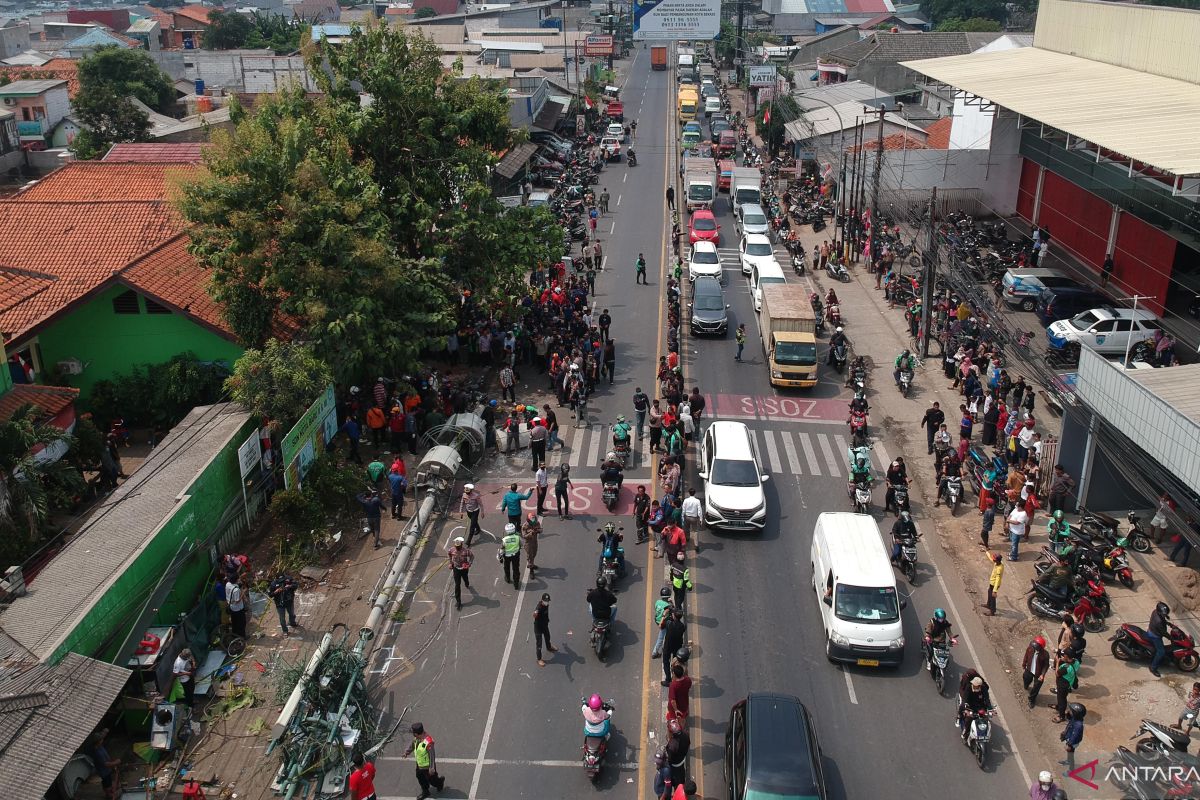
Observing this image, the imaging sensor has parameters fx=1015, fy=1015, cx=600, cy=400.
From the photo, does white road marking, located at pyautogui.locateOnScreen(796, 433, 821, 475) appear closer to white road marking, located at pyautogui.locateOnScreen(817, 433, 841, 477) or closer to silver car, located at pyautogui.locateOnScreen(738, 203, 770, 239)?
white road marking, located at pyautogui.locateOnScreen(817, 433, 841, 477)

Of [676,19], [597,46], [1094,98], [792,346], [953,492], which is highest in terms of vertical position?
[676,19]

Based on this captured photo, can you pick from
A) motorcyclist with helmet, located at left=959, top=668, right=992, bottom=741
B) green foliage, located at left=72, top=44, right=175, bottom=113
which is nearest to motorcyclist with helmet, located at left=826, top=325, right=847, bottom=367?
motorcyclist with helmet, located at left=959, top=668, right=992, bottom=741

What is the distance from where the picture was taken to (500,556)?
20.7 m

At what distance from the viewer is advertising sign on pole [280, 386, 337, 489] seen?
22.2 m

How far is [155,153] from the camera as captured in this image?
4525 centimetres

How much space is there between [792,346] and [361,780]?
65.3 feet

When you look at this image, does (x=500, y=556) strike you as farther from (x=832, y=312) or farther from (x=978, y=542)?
(x=832, y=312)

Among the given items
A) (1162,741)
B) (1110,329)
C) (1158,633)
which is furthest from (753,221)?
(1162,741)

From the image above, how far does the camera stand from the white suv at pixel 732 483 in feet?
73.0

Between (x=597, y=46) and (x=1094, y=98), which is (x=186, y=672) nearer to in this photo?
(x=1094, y=98)

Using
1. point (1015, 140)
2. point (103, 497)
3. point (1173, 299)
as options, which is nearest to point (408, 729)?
point (103, 497)

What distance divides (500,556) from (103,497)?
10206mm

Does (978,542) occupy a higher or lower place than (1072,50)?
lower

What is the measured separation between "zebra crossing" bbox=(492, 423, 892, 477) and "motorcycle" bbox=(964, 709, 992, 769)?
1030 cm
